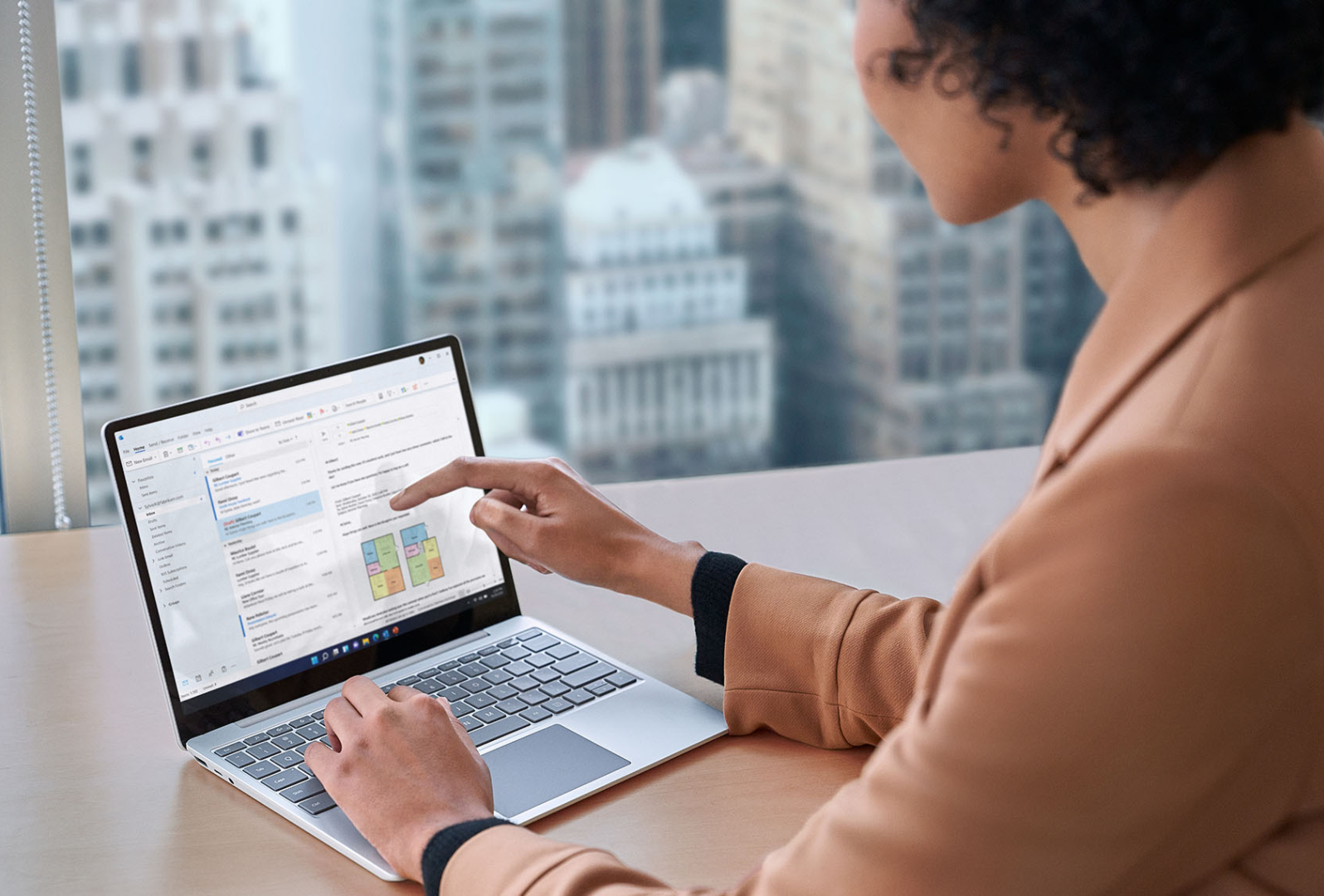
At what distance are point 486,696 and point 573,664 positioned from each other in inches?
3.2

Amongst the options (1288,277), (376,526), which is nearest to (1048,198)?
(1288,277)

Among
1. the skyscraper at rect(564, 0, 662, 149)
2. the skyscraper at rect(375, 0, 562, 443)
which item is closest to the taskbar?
the skyscraper at rect(375, 0, 562, 443)

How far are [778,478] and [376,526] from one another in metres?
0.57

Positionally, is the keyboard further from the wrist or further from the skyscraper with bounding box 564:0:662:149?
the skyscraper with bounding box 564:0:662:149

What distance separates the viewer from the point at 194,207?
6.55 m

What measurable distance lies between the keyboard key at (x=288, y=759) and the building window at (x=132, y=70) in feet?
18.5

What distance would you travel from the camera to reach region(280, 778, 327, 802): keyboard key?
31.8 inches

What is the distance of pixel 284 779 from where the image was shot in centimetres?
83

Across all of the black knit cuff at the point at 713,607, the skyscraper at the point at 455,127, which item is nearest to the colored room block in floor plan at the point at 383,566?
the black knit cuff at the point at 713,607

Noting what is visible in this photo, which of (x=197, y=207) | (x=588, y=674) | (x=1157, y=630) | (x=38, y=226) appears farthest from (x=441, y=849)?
(x=197, y=207)

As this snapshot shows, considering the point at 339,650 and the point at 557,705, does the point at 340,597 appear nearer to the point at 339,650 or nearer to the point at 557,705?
A: the point at 339,650

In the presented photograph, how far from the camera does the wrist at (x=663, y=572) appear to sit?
972mm

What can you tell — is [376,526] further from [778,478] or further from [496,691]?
[778,478]

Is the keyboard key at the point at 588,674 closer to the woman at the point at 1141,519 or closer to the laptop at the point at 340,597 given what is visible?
the laptop at the point at 340,597
